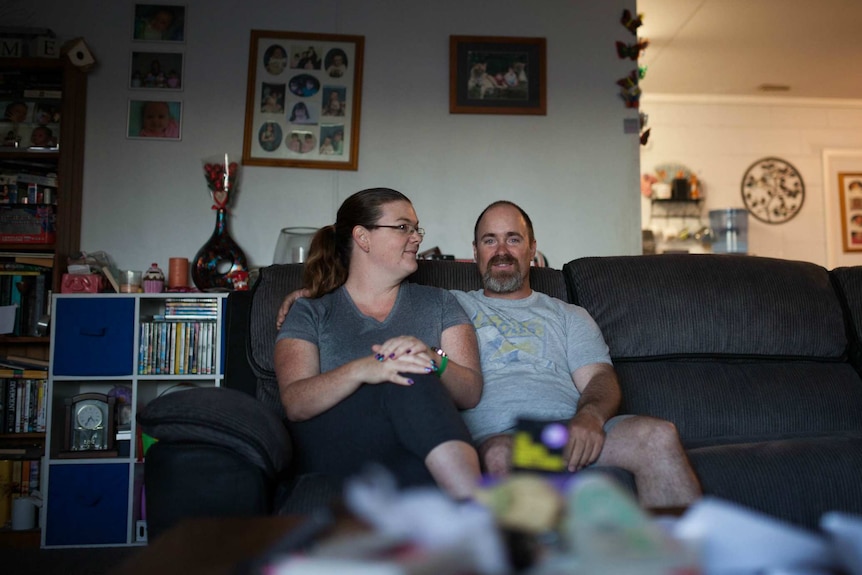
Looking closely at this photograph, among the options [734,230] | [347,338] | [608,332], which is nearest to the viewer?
[347,338]

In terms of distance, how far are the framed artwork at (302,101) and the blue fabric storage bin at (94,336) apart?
3.25 ft

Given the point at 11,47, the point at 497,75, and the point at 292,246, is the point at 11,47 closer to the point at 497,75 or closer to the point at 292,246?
the point at 292,246

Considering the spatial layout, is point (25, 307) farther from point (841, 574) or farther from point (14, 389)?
point (841, 574)

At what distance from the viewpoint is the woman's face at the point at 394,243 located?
2.01m

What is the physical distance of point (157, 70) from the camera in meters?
3.55

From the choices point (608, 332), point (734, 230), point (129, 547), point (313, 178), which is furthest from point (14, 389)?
point (734, 230)

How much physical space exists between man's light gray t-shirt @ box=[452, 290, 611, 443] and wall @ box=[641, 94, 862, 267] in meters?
4.40

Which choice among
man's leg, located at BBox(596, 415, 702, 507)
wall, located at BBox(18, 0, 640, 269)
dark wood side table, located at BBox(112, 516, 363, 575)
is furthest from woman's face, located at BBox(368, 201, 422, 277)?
wall, located at BBox(18, 0, 640, 269)

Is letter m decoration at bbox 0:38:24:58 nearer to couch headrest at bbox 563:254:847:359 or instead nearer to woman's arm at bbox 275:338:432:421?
woman's arm at bbox 275:338:432:421

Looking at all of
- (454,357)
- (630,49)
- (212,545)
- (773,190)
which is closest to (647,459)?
(454,357)

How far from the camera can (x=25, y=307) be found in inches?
127

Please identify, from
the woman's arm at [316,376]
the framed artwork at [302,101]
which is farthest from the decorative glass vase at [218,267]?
the woman's arm at [316,376]

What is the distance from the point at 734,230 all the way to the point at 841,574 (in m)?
5.67

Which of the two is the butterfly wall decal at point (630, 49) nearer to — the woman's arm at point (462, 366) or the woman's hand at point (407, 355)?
the woman's arm at point (462, 366)
